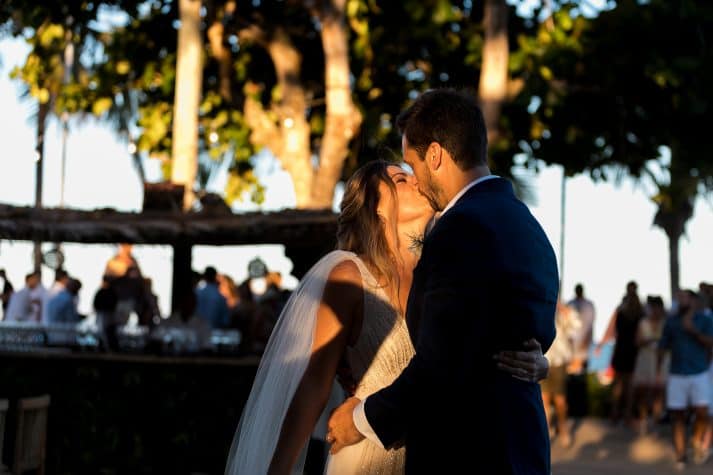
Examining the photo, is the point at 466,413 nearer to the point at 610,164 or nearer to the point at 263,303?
the point at 263,303

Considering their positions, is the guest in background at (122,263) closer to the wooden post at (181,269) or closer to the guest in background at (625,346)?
the wooden post at (181,269)

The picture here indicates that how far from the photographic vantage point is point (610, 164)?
877 inches

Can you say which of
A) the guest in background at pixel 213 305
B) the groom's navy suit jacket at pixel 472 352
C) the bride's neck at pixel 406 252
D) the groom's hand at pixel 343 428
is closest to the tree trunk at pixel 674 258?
the guest in background at pixel 213 305

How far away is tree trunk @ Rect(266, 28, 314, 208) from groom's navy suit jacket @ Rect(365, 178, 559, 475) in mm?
17011

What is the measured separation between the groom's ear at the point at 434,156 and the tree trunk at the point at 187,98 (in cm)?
1495

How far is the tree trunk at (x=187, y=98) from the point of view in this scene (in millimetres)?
19031

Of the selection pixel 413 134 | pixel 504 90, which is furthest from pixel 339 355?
pixel 504 90

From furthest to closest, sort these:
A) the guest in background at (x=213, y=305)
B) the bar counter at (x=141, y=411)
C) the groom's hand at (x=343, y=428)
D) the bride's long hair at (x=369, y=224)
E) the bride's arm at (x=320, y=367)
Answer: the guest in background at (x=213, y=305) < the bar counter at (x=141, y=411) < the bride's long hair at (x=369, y=224) < the bride's arm at (x=320, y=367) < the groom's hand at (x=343, y=428)

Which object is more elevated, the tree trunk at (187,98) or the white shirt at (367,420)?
the tree trunk at (187,98)

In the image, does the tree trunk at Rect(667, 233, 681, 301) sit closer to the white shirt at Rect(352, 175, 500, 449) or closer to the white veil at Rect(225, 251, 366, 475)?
the white veil at Rect(225, 251, 366, 475)

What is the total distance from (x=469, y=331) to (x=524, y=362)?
0.18 metres

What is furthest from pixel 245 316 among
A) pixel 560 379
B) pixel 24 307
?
pixel 560 379

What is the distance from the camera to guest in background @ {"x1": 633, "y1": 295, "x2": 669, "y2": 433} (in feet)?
69.1

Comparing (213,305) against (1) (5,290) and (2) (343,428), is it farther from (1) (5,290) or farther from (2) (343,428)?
(2) (343,428)
